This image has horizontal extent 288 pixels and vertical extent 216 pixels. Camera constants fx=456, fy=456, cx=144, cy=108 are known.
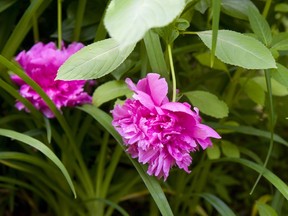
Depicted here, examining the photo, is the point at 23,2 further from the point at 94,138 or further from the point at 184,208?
the point at 184,208

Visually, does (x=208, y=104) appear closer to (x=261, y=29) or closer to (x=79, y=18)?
(x=261, y=29)

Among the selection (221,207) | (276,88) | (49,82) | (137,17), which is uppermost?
(137,17)

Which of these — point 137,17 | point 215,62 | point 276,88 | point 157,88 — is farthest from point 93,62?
point 276,88

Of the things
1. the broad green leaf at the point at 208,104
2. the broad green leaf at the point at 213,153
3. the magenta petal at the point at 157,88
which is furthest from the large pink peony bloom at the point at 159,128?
the broad green leaf at the point at 213,153

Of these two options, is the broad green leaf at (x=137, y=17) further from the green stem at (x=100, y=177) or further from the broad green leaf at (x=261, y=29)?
the green stem at (x=100, y=177)

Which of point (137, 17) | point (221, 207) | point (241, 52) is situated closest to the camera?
point (137, 17)

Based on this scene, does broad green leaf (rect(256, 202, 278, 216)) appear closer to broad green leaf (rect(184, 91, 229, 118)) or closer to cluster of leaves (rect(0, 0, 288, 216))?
cluster of leaves (rect(0, 0, 288, 216))

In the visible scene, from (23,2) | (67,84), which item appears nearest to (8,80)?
(67,84)
